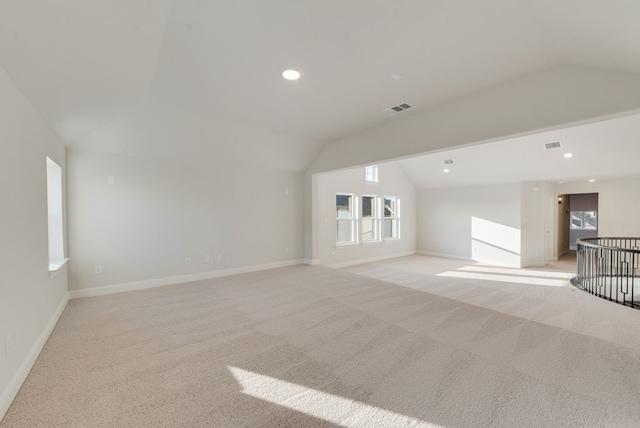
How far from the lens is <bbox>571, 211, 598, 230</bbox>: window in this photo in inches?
449

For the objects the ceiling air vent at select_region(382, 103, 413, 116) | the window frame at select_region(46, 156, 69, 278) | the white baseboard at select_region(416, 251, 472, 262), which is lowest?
the white baseboard at select_region(416, 251, 472, 262)

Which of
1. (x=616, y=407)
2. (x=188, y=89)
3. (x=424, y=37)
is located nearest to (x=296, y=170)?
(x=188, y=89)

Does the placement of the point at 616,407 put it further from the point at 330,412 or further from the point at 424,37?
the point at 424,37

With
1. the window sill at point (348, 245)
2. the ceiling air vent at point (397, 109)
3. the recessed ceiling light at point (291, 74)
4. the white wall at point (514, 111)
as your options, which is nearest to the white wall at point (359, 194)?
the window sill at point (348, 245)

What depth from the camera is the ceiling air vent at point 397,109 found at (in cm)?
382

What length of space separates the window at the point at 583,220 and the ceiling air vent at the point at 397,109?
1257cm

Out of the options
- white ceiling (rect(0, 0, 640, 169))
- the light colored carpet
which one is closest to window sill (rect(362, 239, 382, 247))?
the light colored carpet

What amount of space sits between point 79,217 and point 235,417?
163 inches

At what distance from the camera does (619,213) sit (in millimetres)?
7445

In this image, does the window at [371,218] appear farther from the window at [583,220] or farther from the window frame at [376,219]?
the window at [583,220]

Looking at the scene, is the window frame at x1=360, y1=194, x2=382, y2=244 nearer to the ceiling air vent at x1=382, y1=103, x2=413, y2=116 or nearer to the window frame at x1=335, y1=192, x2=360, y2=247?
the window frame at x1=335, y1=192, x2=360, y2=247

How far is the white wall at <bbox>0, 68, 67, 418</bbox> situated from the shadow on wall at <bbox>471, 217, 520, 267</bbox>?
981cm

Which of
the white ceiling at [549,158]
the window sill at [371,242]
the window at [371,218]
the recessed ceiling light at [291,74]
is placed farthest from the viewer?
the window at [371,218]

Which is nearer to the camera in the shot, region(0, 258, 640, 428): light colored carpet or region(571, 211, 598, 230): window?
region(0, 258, 640, 428): light colored carpet
